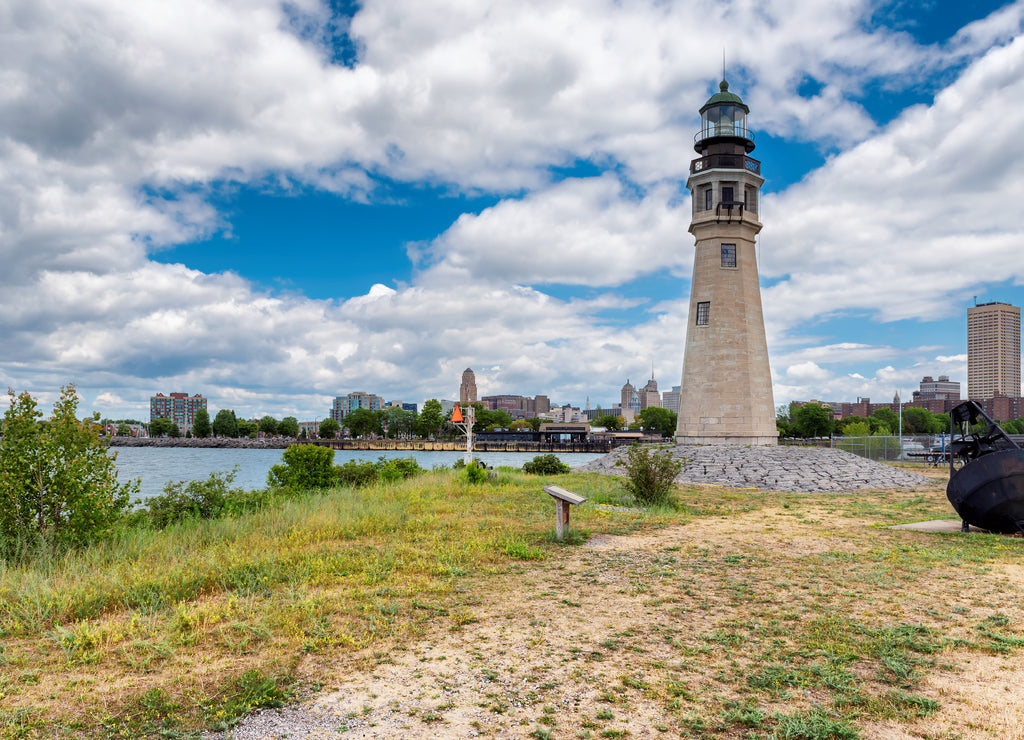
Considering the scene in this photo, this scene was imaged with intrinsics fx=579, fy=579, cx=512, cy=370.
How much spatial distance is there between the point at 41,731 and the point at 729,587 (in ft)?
23.1

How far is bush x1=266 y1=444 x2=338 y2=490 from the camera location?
1784 cm

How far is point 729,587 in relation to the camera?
7.59 meters

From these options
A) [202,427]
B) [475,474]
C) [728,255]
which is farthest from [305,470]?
[202,427]

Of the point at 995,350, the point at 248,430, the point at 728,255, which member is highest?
the point at 995,350

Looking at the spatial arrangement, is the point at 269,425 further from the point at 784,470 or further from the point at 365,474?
the point at 784,470

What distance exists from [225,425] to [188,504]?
163894 millimetres

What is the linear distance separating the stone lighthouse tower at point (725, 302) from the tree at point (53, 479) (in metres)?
25.2

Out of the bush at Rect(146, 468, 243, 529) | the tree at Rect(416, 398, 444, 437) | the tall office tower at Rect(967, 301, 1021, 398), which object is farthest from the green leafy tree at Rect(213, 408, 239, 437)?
the tall office tower at Rect(967, 301, 1021, 398)

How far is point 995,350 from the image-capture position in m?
164

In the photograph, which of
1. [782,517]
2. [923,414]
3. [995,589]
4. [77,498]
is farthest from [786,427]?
[77,498]

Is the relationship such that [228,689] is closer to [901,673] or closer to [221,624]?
[221,624]

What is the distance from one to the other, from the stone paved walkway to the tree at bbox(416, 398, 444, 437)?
106 metres

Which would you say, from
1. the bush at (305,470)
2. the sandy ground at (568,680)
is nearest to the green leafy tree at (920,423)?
the bush at (305,470)

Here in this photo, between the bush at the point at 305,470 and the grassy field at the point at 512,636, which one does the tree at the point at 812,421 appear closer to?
the grassy field at the point at 512,636
